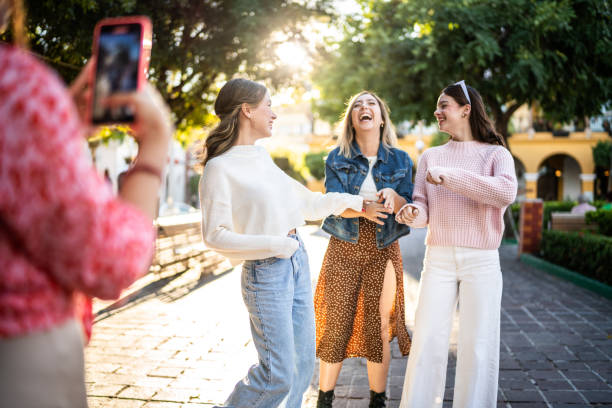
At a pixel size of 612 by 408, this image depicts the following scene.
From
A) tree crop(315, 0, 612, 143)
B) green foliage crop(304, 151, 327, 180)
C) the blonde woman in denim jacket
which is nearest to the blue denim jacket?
the blonde woman in denim jacket

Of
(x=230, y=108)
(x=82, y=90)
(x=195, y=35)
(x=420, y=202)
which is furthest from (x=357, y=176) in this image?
(x=195, y=35)

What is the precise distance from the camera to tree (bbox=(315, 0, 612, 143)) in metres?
9.77

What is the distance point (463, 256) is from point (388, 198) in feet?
1.86

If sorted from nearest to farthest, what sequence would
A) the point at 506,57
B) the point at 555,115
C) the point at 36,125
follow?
the point at 36,125, the point at 506,57, the point at 555,115

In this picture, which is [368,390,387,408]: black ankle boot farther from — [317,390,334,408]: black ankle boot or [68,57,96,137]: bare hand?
[68,57,96,137]: bare hand

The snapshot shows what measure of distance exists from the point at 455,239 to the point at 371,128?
3.19ft

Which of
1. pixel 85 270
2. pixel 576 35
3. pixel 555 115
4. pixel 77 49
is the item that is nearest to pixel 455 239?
pixel 85 270

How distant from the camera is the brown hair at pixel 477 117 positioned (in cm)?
305

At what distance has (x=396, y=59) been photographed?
11203 millimetres

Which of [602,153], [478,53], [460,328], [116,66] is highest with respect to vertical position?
[478,53]

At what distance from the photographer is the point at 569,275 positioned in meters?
9.12

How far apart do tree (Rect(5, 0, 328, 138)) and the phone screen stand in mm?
5469

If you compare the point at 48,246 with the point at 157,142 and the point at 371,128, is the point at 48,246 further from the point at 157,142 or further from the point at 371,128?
the point at 371,128

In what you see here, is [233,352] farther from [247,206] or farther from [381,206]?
[247,206]
